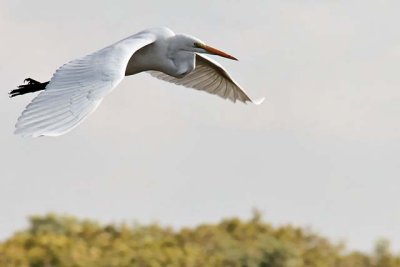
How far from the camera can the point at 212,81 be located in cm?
1048

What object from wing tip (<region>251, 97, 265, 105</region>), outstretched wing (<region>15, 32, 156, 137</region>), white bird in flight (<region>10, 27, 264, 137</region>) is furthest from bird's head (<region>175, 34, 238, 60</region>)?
wing tip (<region>251, 97, 265, 105</region>)

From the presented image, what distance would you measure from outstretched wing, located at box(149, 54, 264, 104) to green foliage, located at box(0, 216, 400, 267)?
4.15 ft

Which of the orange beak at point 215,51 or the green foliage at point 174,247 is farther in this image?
the green foliage at point 174,247

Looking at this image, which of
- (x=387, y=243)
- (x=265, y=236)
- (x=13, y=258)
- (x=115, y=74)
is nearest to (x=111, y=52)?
(x=115, y=74)

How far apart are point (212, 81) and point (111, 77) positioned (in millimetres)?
3527

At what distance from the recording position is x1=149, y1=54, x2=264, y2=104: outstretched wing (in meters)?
10.2

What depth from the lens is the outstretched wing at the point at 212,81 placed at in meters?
10.2

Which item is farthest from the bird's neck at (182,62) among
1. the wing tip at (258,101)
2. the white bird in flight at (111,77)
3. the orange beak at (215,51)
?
the wing tip at (258,101)

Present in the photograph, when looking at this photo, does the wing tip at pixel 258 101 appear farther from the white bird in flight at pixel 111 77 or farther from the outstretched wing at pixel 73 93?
the outstretched wing at pixel 73 93

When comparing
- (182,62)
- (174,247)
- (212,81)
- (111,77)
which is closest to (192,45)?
(182,62)

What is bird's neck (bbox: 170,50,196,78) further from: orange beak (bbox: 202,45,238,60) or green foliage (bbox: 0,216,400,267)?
green foliage (bbox: 0,216,400,267)

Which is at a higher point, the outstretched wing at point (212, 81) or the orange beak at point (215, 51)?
the outstretched wing at point (212, 81)

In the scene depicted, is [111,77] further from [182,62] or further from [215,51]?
[215,51]

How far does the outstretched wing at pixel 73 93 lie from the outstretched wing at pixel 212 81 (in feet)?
8.03
